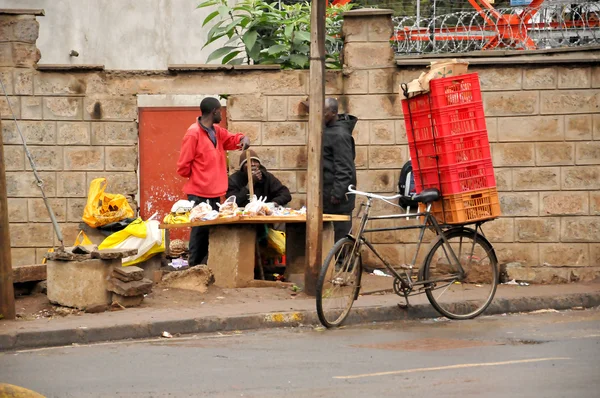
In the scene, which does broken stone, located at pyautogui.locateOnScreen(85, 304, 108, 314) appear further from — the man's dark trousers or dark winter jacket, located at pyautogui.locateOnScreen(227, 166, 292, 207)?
dark winter jacket, located at pyautogui.locateOnScreen(227, 166, 292, 207)

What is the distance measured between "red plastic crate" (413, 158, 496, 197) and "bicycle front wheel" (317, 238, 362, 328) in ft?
3.86

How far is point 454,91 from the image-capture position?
10.3 metres

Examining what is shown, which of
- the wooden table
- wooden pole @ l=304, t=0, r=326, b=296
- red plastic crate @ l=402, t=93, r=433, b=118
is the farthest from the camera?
the wooden table

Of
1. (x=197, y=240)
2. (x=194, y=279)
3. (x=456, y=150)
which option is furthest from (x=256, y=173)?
(x=456, y=150)

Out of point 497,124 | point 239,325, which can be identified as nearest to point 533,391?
point 239,325

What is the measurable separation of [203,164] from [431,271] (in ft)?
10.8

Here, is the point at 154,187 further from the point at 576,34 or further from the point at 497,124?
the point at 576,34

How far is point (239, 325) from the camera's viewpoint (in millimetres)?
9922

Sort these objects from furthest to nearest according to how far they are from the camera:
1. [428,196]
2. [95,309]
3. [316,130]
A: 1. [316,130]
2. [95,309]
3. [428,196]

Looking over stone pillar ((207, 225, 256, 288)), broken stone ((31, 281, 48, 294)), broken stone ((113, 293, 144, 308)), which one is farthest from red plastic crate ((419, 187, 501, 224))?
broken stone ((31, 281, 48, 294))

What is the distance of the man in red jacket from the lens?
12.1m

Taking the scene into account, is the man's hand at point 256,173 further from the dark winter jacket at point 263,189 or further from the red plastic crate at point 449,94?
the red plastic crate at point 449,94

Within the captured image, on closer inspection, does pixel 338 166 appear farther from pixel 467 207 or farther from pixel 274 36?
pixel 274 36

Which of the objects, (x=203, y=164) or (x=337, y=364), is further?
(x=203, y=164)
